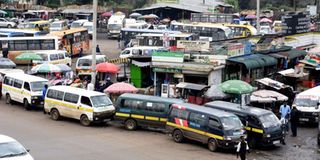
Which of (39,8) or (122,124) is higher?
(39,8)

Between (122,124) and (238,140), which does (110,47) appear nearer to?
(122,124)

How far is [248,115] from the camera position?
869 inches

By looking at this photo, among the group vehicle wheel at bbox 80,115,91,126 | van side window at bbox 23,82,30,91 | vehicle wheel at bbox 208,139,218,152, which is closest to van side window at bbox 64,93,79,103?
vehicle wheel at bbox 80,115,91,126

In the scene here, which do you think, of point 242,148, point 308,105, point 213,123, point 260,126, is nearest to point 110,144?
point 213,123

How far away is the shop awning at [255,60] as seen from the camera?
30.3 metres

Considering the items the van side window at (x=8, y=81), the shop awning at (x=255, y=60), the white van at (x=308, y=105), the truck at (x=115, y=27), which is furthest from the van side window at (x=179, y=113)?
the truck at (x=115, y=27)

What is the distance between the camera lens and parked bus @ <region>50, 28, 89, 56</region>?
4766 centimetres

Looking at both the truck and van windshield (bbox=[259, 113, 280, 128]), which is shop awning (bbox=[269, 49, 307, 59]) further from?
the truck

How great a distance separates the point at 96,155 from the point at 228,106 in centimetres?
632

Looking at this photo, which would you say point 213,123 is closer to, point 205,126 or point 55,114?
point 205,126

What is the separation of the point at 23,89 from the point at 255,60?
1291cm

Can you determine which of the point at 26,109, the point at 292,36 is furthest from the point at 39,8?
the point at 26,109

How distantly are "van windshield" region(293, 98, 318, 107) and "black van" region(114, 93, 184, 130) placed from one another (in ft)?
20.9

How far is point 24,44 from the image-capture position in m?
44.1
